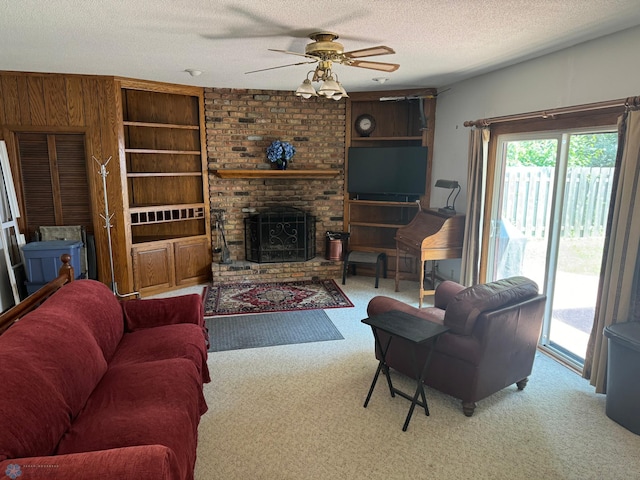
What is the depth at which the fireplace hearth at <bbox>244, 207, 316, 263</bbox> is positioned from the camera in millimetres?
5656

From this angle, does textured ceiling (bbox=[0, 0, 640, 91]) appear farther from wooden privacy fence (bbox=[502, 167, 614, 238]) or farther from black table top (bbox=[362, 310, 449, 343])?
black table top (bbox=[362, 310, 449, 343])

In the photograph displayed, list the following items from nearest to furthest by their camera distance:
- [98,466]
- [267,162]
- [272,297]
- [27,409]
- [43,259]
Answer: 1. [98,466]
2. [27,409]
3. [43,259]
4. [272,297]
5. [267,162]

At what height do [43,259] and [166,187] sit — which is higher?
[166,187]

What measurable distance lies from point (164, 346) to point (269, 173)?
3237mm

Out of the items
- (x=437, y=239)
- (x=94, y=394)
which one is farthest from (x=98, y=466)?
(x=437, y=239)

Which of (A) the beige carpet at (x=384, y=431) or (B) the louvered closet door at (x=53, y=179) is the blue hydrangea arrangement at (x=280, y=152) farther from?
(A) the beige carpet at (x=384, y=431)

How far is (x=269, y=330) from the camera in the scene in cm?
406

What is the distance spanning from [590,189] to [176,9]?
3.19m

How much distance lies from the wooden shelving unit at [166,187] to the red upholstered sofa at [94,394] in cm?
240

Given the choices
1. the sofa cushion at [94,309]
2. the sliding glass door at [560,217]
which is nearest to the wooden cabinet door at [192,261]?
the sofa cushion at [94,309]

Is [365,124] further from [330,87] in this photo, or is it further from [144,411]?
[144,411]

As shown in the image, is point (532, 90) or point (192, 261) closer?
point (532, 90)

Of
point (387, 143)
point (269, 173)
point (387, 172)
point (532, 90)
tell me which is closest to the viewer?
point (532, 90)

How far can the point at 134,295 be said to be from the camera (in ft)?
16.1
